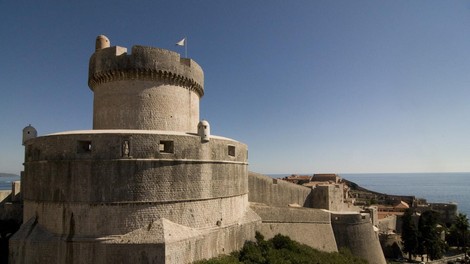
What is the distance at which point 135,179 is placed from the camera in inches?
407

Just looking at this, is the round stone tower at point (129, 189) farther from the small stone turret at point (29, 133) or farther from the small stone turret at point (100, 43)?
the small stone turret at point (100, 43)

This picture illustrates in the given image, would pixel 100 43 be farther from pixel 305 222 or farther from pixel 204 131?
pixel 305 222

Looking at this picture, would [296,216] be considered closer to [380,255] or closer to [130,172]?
[380,255]

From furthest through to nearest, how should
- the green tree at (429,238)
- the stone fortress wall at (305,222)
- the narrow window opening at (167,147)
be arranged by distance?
1. the green tree at (429,238)
2. the stone fortress wall at (305,222)
3. the narrow window opening at (167,147)

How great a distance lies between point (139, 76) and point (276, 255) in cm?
970

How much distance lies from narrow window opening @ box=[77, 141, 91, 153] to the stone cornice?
3.56 meters

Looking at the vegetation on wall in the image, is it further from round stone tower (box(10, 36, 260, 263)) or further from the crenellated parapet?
the crenellated parapet

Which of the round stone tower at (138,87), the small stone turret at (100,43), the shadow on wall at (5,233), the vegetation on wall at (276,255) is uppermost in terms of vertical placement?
the small stone turret at (100,43)

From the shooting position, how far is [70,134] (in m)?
10.5

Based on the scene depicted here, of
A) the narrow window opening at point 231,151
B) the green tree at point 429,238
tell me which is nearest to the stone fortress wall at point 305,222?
the narrow window opening at point 231,151

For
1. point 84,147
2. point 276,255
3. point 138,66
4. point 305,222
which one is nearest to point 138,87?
point 138,66

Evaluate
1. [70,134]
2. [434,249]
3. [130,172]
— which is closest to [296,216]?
[130,172]

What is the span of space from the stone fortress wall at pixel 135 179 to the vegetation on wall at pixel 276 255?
0.43 meters

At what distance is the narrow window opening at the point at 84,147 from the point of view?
10500mm
